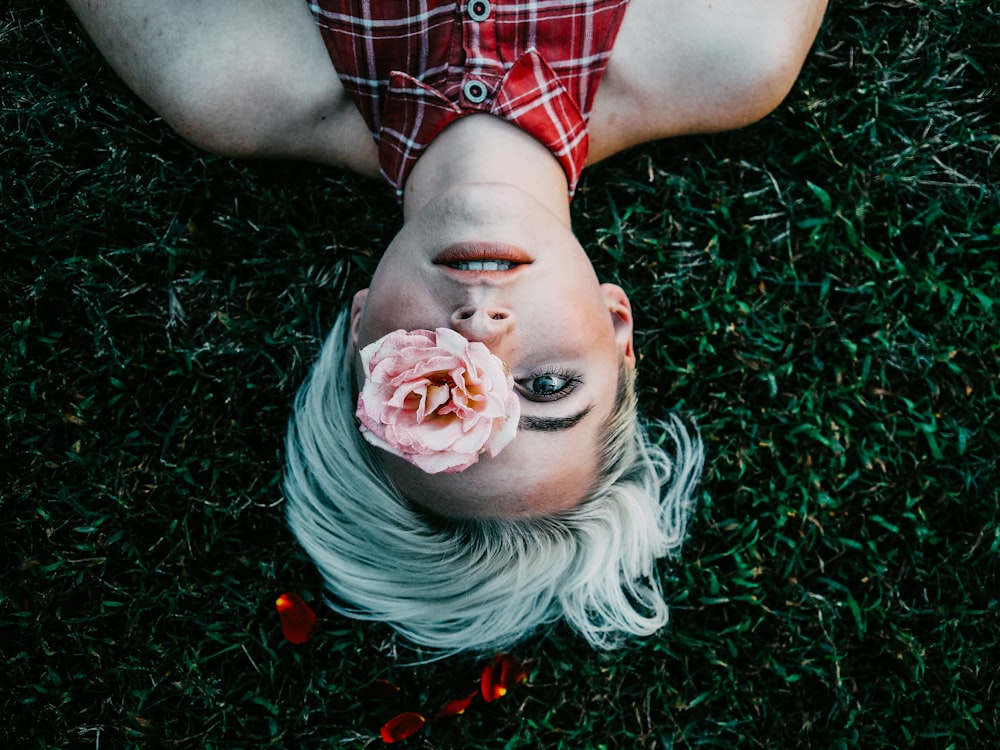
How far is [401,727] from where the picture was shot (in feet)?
10.3

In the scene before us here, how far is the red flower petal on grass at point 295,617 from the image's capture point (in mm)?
3156

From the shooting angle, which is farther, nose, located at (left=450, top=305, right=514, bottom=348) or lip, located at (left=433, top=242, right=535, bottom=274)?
lip, located at (left=433, top=242, right=535, bottom=274)

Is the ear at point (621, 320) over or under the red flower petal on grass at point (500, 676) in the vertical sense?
over

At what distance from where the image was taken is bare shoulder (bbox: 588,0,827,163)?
2.71 metres

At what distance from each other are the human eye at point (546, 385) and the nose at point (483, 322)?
0.16 meters

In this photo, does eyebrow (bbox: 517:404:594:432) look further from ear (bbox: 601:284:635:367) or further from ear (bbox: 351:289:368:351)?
ear (bbox: 351:289:368:351)

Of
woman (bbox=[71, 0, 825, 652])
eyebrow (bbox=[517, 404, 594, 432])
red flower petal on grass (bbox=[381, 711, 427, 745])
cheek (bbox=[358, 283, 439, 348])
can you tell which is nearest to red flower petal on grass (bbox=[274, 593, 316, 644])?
woman (bbox=[71, 0, 825, 652])

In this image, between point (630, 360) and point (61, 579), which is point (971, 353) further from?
point (61, 579)

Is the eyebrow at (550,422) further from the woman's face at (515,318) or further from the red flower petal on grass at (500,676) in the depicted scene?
the red flower petal on grass at (500,676)

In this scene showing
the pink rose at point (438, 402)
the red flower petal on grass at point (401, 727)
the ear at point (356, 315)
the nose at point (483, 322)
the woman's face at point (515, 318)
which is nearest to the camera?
the pink rose at point (438, 402)

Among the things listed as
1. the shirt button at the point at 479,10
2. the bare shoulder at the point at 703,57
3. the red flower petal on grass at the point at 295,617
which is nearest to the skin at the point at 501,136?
the bare shoulder at the point at 703,57

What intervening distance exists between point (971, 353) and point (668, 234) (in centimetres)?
125

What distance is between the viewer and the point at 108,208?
3.17 meters

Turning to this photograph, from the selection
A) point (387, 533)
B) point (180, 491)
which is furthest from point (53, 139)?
point (387, 533)
